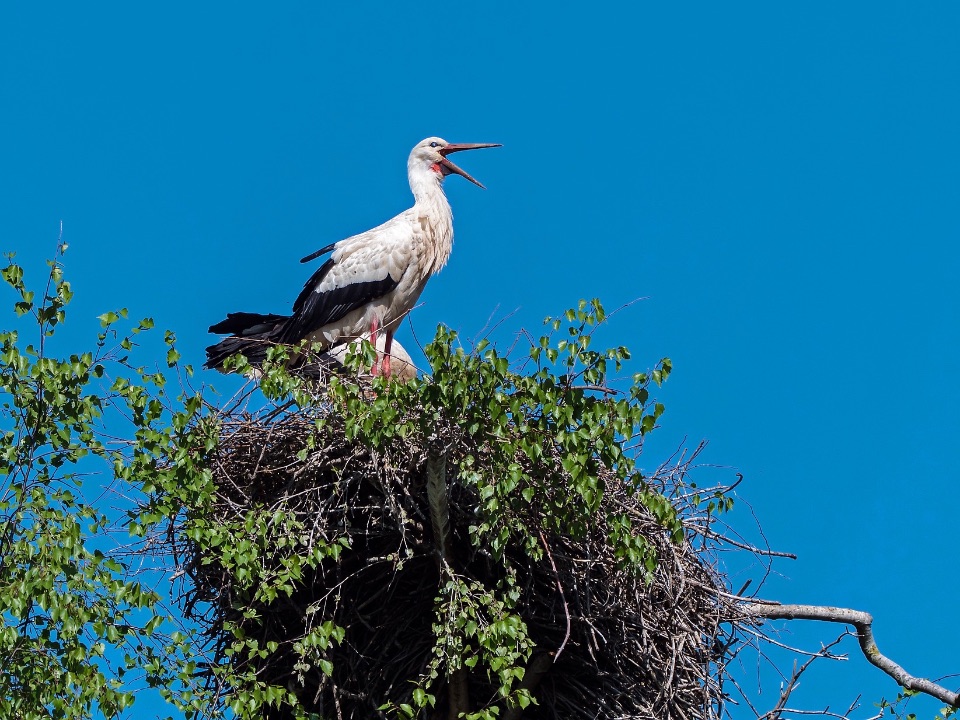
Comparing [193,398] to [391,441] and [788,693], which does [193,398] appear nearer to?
[391,441]

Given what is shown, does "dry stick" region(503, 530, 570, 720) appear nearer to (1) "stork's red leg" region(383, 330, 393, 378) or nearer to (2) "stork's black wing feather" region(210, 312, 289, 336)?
(1) "stork's red leg" region(383, 330, 393, 378)

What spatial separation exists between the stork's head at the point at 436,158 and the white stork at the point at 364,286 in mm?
488

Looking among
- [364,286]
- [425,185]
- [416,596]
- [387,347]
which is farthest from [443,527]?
[425,185]

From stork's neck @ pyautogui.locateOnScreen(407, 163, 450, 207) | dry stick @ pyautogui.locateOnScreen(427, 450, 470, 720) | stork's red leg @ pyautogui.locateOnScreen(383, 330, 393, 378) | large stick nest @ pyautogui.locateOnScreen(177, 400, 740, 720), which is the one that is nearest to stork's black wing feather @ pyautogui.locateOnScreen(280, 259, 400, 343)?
stork's red leg @ pyautogui.locateOnScreen(383, 330, 393, 378)

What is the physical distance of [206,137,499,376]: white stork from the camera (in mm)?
10438

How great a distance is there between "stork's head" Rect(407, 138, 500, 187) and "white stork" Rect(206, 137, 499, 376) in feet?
1.60

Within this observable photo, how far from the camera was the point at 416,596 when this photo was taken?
7.56 meters

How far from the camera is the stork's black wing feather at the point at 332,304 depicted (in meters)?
10.4

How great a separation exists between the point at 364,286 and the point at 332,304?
10.0 inches

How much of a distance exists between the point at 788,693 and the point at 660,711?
742mm

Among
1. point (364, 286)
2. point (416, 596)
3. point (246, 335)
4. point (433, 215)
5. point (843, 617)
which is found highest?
point (433, 215)

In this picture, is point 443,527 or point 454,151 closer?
point 443,527

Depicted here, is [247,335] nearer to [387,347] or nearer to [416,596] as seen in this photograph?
[387,347]

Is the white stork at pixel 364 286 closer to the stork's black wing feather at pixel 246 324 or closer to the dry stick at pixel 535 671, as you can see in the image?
the stork's black wing feather at pixel 246 324
